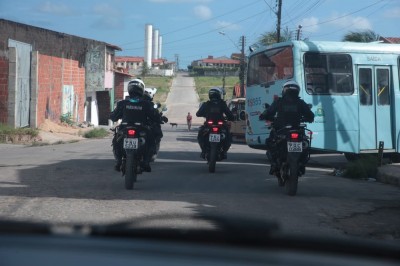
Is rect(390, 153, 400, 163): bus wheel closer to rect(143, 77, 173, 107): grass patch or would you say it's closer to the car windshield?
the car windshield

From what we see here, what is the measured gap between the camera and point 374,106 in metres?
15.0

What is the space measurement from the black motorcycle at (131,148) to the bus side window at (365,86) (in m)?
6.69

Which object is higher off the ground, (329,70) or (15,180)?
(329,70)

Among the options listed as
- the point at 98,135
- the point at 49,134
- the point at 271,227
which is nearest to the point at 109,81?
the point at 98,135

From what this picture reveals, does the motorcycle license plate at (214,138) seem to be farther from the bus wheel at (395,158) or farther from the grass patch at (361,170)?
the bus wheel at (395,158)

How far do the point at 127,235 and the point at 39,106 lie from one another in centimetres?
2703

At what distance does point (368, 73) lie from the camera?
49.4 feet

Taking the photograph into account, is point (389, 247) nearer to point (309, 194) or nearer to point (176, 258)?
point (176, 258)

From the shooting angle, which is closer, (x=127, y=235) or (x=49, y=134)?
(x=127, y=235)

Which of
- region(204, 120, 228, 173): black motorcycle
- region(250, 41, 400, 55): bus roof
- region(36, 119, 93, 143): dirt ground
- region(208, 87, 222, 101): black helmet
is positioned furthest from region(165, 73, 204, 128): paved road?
region(204, 120, 228, 173): black motorcycle

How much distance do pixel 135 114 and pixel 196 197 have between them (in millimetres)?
1971

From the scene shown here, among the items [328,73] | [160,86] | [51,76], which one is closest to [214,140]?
[328,73]

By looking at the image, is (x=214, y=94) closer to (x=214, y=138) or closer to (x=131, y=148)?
(x=214, y=138)

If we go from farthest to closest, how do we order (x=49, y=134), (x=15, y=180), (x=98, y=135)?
1. (x=98, y=135)
2. (x=49, y=134)
3. (x=15, y=180)
